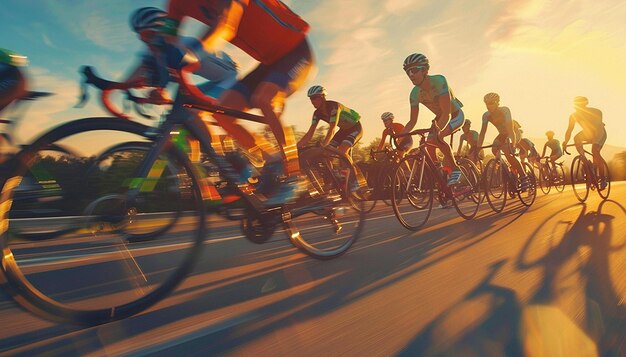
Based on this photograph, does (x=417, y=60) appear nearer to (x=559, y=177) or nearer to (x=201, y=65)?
(x=201, y=65)

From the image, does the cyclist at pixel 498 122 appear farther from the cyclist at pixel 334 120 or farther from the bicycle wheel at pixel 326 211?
the bicycle wheel at pixel 326 211

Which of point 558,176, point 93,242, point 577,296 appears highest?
point 558,176

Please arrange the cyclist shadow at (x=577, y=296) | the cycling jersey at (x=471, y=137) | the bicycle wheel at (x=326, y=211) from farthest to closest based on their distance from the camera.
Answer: the cycling jersey at (x=471, y=137) < the bicycle wheel at (x=326, y=211) < the cyclist shadow at (x=577, y=296)

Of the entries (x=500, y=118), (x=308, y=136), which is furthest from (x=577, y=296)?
(x=500, y=118)

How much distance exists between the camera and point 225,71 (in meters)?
2.82

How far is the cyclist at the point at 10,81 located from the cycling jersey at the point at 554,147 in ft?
53.3

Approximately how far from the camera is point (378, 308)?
2357 mm

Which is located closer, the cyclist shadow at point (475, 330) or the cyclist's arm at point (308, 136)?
the cyclist shadow at point (475, 330)

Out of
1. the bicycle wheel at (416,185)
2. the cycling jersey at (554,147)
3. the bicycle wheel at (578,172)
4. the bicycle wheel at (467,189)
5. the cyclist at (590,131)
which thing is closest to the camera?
the bicycle wheel at (416,185)

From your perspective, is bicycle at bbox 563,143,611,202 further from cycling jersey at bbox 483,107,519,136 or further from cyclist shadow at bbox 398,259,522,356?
cyclist shadow at bbox 398,259,522,356

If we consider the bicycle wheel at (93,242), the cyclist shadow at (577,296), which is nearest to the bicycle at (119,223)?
the bicycle wheel at (93,242)

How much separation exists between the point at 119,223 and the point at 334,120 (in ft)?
15.0

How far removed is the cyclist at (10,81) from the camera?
2.82 meters

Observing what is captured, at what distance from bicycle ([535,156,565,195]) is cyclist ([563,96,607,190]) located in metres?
4.55
